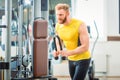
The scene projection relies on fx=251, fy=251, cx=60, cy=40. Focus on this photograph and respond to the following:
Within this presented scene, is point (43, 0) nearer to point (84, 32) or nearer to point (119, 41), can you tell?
point (84, 32)

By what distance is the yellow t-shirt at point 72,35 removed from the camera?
9.87ft

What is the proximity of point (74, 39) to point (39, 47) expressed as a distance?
1.55 feet

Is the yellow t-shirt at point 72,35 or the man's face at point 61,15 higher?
the man's face at point 61,15

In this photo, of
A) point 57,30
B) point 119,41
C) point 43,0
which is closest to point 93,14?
point 119,41

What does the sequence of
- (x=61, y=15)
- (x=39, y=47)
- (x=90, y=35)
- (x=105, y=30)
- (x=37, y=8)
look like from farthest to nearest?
1. (x=90, y=35)
2. (x=105, y=30)
3. (x=37, y=8)
4. (x=61, y=15)
5. (x=39, y=47)

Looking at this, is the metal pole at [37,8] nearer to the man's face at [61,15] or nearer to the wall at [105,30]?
the man's face at [61,15]

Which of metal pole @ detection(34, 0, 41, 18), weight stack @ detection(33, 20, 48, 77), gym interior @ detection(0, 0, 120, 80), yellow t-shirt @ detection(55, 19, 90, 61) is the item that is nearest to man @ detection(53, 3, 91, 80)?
yellow t-shirt @ detection(55, 19, 90, 61)

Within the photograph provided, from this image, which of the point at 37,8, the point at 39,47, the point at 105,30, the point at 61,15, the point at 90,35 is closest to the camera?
the point at 39,47

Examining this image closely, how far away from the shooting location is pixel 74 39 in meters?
3.06

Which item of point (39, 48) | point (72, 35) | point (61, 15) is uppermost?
point (61, 15)

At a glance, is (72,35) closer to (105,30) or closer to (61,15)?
(61,15)

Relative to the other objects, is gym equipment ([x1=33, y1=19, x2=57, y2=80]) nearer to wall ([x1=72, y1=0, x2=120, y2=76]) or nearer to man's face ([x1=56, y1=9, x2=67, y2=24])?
man's face ([x1=56, y1=9, x2=67, y2=24])

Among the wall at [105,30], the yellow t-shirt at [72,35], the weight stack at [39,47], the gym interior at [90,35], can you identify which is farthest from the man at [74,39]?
the wall at [105,30]

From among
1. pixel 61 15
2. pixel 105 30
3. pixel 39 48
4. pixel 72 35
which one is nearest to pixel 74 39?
pixel 72 35
